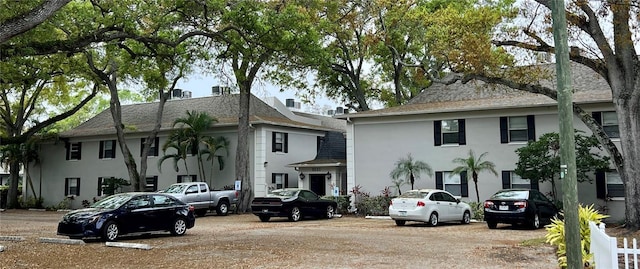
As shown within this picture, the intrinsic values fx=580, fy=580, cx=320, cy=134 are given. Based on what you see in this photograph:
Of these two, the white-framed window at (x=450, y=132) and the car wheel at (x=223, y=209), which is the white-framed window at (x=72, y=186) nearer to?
the car wheel at (x=223, y=209)

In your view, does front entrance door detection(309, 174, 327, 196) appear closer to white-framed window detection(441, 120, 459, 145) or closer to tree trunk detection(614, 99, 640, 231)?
white-framed window detection(441, 120, 459, 145)

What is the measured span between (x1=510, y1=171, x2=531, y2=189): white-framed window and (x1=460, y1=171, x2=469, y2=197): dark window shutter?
2.07m

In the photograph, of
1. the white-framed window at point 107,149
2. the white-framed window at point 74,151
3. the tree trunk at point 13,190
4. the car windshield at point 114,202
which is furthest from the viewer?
the white-framed window at point 74,151

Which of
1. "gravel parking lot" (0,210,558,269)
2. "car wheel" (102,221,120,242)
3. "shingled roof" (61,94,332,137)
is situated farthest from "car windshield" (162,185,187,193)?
"car wheel" (102,221,120,242)

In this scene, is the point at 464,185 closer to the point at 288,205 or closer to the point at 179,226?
the point at 288,205

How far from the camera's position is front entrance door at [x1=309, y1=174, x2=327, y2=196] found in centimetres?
3328

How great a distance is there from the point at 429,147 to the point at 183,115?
698 inches

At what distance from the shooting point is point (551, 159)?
23094mm

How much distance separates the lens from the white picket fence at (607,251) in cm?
767

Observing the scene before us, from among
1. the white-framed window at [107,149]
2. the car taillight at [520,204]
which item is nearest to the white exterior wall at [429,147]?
the car taillight at [520,204]

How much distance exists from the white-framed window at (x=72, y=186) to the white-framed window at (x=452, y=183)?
26042mm

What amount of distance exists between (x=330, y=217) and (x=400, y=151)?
5040mm

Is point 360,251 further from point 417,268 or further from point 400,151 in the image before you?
point 400,151

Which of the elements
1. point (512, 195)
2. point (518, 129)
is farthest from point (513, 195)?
point (518, 129)
